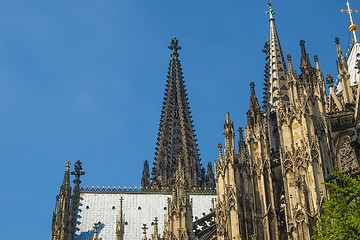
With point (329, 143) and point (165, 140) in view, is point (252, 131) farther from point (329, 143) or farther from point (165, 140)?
point (165, 140)

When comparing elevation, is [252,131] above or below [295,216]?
above

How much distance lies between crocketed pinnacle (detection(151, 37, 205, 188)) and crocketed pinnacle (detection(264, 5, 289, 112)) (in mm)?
10223

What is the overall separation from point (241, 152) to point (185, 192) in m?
3.28

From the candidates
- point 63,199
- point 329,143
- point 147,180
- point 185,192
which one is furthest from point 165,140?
point 329,143

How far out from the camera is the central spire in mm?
57969

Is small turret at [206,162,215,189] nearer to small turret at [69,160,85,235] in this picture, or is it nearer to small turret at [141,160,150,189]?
small turret at [141,160,150,189]

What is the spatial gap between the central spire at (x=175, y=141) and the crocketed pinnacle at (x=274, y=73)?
38.6 feet

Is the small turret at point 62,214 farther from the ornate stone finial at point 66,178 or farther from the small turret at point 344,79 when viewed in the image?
the small turret at point 344,79

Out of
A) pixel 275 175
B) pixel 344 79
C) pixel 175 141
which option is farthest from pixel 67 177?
pixel 175 141

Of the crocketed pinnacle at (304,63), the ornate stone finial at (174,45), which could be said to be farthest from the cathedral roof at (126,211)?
the ornate stone finial at (174,45)

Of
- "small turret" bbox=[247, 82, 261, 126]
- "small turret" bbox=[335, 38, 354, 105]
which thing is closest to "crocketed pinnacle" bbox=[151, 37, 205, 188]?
"small turret" bbox=[335, 38, 354, 105]

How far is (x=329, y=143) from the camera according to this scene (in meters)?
25.8

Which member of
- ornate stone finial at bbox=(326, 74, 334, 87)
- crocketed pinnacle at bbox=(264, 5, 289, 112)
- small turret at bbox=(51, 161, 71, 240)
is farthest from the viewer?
crocketed pinnacle at bbox=(264, 5, 289, 112)

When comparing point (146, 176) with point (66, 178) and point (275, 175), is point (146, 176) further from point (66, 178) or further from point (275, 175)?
point (275, 175)
